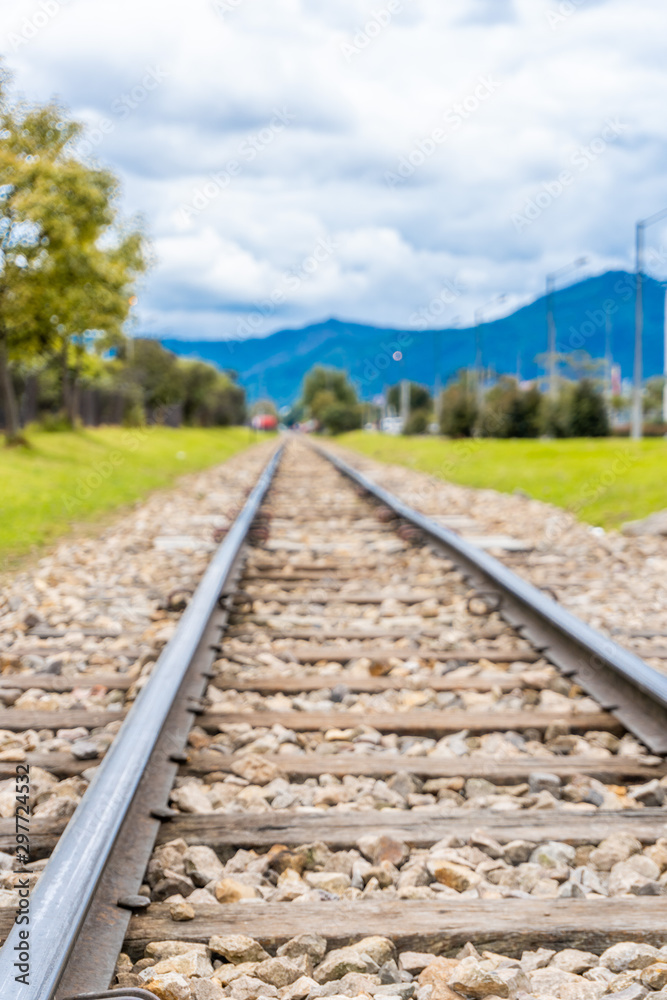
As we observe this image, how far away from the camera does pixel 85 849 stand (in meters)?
1.85

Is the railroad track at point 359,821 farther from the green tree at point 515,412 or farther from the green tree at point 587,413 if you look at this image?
the green tree at point 515,412

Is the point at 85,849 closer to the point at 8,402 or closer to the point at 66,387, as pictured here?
the point at 8,402

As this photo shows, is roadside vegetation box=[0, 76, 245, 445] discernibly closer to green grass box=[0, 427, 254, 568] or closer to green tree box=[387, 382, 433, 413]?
green grass box=[0, 427, 254, 568]

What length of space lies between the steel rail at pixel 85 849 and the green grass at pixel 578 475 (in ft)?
23.2

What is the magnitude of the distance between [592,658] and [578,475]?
10232 millimetres

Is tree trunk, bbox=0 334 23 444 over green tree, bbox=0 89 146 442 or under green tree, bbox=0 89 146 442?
under

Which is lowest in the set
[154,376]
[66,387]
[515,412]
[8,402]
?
[8,402]

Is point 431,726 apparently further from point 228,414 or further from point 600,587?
point 228,414

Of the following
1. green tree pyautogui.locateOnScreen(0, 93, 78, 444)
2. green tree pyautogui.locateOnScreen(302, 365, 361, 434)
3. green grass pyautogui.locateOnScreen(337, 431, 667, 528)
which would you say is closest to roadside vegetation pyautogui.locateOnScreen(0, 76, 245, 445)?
green tree pyautogui.locateOnScreen(0, 93, 78, 444)

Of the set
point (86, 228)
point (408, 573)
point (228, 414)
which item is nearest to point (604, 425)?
point (86, 228)

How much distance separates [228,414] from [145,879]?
69.6 meters

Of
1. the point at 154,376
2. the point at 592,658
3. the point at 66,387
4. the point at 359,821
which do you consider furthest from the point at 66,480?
the point at 154,376

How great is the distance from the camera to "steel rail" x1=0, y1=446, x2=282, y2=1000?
4.81 feet

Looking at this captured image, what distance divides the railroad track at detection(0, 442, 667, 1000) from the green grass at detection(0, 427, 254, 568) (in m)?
4.03
